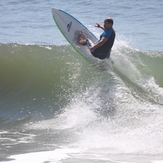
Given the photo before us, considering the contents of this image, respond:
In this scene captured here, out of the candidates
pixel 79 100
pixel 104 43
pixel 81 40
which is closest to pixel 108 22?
pixel 104 43

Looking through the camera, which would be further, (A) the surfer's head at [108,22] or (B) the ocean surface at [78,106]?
(A) the surfer's head at [108,22]

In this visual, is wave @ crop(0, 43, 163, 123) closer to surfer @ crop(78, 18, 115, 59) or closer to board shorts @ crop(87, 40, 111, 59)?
board shorts @ crop(87, 40, 111, 59)

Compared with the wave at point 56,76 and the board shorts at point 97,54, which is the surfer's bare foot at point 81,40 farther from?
the wave at point 56,76

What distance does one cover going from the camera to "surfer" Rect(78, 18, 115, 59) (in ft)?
25.2

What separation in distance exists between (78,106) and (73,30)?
258 centimetres

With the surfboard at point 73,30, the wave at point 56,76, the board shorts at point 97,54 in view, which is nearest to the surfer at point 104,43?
the board shorts at point 97,54

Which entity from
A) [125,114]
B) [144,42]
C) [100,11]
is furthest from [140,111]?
[100,11]

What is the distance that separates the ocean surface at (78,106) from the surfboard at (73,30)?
42cm

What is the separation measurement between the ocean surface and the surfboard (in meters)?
0.42

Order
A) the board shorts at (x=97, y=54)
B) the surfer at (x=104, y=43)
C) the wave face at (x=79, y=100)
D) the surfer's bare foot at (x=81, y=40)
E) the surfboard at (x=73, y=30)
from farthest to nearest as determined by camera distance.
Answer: the surfboard at (x=73, y=30), the surfer's bare foot at (x=81, y=40), the board shorts at (x=97, y=54), the surfer at (x=104, y=43), the wave face at (x=79, y=100)

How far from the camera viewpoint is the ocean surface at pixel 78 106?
16.1 feet

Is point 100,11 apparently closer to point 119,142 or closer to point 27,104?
point 27,104

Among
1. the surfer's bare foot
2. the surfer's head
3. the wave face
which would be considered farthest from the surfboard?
the surfer's head

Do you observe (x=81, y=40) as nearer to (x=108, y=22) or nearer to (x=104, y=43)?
(x=104, y=43)
